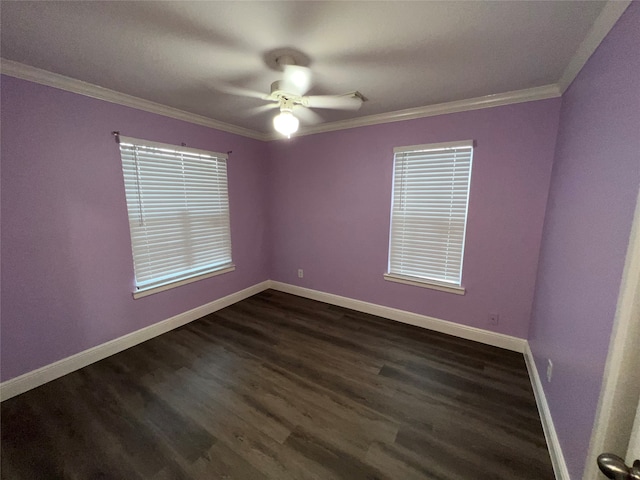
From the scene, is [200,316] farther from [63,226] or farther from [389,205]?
[389,205]

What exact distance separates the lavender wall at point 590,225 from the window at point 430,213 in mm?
758

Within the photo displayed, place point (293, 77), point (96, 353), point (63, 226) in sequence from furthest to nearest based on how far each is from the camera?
point (96, 353)
point (63, 226)
point (293, 77)

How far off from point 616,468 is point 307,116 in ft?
9.72

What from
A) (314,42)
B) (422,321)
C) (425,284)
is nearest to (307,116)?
(314,42)

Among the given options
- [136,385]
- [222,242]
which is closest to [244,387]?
[136,385]

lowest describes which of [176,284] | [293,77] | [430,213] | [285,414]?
[285,414]

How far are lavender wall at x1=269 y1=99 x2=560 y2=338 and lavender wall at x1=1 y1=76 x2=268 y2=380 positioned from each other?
1.65 m

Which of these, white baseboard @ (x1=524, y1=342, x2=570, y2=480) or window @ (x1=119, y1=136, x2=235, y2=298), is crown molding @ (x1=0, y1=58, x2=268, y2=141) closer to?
window @ (x1=119, y1=136, x2=235, y2=298)

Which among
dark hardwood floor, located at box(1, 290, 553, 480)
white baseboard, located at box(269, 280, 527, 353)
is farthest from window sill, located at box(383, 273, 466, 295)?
dark hardwood floor, located at box(1, 290, 553, 480)

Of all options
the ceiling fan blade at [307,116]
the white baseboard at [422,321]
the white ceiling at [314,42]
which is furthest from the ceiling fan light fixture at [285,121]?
the white baseboard at [422,321]

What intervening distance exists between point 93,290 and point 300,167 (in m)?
2.56

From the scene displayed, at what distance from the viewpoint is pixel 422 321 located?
2.75 m

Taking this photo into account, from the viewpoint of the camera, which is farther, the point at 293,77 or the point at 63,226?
the point at 63,226

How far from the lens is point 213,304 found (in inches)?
124
